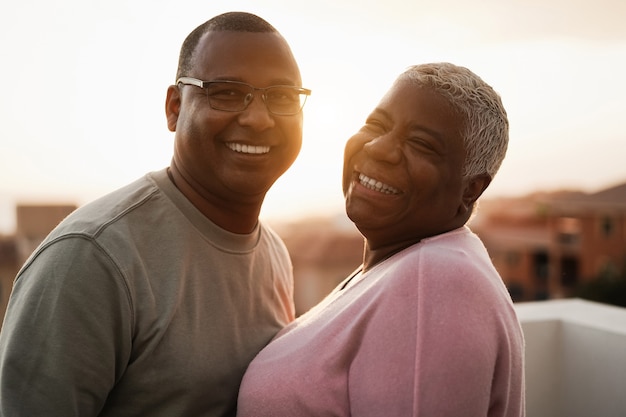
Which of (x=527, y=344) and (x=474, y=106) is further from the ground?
(x=474, y=106)

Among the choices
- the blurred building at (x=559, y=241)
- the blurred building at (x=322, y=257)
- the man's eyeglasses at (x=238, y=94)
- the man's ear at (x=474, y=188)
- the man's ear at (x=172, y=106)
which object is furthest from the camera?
the blurred building at (x=322, y=257)

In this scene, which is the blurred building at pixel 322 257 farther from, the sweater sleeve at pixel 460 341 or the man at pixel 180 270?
the sweater sleeve at pixel 460 341

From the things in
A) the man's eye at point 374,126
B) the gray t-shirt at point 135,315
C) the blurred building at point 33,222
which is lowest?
the blurred building at point 33,222

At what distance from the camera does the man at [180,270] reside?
174 centimetres

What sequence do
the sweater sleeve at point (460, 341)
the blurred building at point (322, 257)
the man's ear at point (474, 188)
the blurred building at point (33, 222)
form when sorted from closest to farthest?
the sweater sleeve at point (460, 341)
the man's ear at point (474, 188)
the blurred building at point (33, 222)
the blurred building at point (322, 257)

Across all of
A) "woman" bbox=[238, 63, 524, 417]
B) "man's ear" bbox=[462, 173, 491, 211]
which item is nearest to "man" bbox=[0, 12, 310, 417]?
"woman" bbox=[238, 63, 524, 417]

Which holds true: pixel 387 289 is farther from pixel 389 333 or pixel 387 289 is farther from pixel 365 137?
pixel 365 137

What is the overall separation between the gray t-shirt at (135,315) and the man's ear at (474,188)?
83cm

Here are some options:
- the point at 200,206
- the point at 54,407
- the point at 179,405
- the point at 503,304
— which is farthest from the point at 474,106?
the point at 54,407

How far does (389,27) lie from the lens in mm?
8141

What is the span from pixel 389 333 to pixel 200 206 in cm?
89

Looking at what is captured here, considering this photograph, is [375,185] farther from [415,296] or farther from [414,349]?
[414,349]

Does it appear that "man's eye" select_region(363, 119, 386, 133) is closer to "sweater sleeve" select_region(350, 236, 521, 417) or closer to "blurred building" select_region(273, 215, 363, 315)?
"sweater sleeve" select_region(350, 236, 521, 417)

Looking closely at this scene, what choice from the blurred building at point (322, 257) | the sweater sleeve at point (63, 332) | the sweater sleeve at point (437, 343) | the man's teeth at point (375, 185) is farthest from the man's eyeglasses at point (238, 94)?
the blurred building at point (322, 257)
